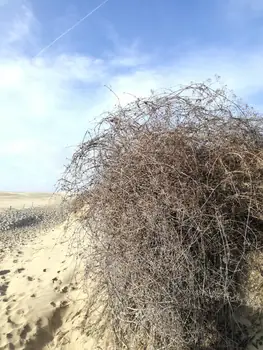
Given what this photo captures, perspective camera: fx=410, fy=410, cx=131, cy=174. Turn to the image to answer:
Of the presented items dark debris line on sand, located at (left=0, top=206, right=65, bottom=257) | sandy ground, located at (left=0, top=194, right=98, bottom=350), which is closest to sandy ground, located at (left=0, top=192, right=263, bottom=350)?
sandy ground, located at (left=0, top=194, right=98, bottom=350)

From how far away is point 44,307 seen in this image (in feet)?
18.8

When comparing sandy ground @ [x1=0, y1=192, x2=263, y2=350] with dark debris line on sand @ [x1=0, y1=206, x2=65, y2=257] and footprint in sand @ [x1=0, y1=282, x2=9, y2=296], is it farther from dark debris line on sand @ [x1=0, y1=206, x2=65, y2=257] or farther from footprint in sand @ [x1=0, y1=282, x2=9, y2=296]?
dark debris line on sand @ [x1=0, y1=206, x2=65, y2=257]

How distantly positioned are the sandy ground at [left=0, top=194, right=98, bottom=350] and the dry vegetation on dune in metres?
0.64

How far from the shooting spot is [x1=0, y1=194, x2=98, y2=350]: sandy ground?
5109 millimetres

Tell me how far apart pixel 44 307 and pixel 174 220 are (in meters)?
2.77

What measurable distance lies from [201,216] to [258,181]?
2.88 ft

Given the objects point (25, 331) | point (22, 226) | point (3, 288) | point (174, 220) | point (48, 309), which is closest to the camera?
point (174, 220)

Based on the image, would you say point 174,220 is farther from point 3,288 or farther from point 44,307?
point 3,288

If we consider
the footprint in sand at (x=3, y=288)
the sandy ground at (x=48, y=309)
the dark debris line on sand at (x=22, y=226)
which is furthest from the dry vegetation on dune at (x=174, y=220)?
the dark debris line on sand at (x=22, y=226)

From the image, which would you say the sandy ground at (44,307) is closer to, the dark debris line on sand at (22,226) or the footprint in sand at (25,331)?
the footprint in sand at (25,331)

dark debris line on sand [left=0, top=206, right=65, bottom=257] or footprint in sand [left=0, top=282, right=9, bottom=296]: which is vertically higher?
dark debris line on sand [left=0, top=206, right=65, bottom=257]

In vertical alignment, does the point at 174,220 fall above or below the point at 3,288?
above

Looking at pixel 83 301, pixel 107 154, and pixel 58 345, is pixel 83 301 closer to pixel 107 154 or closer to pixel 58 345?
pixel 58 345

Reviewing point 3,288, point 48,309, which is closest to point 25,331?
point 48,309
